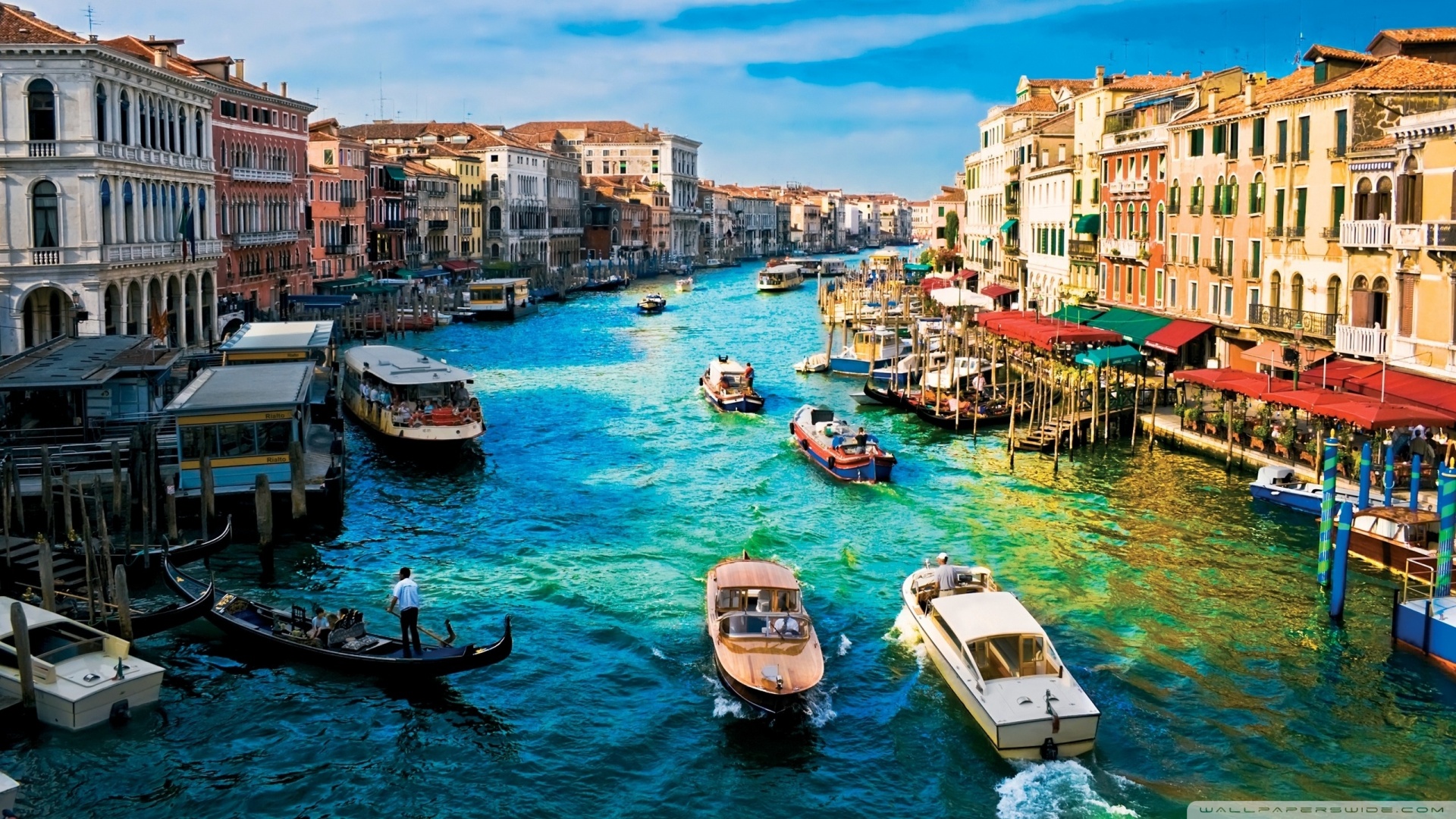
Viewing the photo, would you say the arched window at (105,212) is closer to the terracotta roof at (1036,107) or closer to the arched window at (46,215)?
the arched window at (46,215)

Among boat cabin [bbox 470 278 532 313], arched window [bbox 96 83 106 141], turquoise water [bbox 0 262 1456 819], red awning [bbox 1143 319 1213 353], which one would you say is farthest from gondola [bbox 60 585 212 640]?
boat cabin [bbox 470 278 532 313]

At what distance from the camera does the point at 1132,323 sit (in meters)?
34.1

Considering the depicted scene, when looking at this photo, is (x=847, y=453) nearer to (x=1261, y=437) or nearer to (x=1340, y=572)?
(x=1261, y=437)

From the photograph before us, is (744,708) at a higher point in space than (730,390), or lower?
lower

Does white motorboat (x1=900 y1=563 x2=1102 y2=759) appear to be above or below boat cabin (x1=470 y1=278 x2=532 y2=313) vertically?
below

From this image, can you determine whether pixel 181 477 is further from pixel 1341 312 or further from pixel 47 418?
pixel 1341 312

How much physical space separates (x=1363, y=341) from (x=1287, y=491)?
4.44m

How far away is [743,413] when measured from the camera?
109ft

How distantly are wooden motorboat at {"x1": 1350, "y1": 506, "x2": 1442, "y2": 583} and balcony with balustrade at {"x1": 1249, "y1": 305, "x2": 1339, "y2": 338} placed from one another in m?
7.96

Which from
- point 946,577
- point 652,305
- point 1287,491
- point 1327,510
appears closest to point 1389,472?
point 1287,491

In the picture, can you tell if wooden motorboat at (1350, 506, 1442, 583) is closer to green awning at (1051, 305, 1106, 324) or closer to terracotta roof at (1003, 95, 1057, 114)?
green awning at (1051, 305, 1106, 324)

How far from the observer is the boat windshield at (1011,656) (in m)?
13.4

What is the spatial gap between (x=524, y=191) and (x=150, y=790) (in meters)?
82.3

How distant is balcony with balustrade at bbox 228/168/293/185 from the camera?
46094mm
